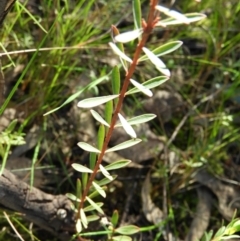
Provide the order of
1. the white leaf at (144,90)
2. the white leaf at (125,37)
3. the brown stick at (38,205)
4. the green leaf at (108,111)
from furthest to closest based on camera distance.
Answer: the brown stick at (38,205) < the green leaf at (108,111) < the white leaf at (144,90) < the white leaf at (125,37)

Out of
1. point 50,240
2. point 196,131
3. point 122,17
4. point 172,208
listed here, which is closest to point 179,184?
point 172,208

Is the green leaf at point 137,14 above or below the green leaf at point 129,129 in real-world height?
above

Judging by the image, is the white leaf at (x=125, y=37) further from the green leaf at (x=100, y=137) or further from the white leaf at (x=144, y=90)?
the green leaf at (x=100, y=137)

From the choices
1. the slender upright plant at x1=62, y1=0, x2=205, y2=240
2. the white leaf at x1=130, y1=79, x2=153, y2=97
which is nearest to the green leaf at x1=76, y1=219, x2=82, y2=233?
→ the slender upright plant at x1=62, y1=0, x2=205, y2=240

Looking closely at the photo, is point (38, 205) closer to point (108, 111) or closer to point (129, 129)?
point (108, 111)

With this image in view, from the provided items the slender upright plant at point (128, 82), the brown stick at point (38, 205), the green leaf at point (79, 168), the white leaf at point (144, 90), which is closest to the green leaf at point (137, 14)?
the slender upright plant at point (128, 82)

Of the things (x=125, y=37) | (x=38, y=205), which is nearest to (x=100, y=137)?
(x=38, y=205)

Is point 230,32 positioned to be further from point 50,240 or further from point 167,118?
point 50,240

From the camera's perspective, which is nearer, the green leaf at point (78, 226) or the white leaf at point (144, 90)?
the white leaf at point (144, 90)

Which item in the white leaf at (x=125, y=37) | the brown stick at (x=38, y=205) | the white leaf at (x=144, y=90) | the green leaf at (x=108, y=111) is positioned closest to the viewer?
the white leaf at (x=125, y=37)
